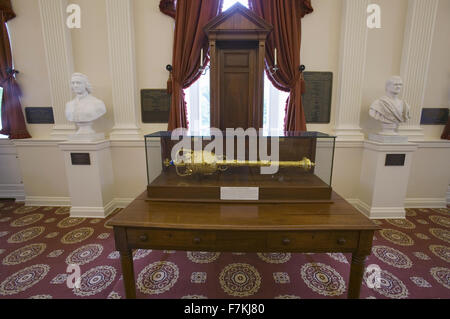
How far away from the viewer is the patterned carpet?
1793 millimetres

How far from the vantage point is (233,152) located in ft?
5.43

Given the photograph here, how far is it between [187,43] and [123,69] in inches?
41.7

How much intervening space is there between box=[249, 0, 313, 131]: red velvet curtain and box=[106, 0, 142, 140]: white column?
6.11ft

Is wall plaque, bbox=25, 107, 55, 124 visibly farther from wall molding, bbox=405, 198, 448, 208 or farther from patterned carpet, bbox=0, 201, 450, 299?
wall molding, bbox=405, 198, 448, 208

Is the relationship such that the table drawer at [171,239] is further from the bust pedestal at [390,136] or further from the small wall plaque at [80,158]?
the bust pedestal at [390,136]

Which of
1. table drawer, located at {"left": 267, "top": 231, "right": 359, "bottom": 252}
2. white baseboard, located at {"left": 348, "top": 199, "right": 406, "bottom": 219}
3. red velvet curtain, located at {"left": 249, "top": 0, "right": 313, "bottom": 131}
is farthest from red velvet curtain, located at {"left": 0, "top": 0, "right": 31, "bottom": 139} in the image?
white baseboard, located at {"left": 348, "top": 199, "right": 406, "bottom": 219}

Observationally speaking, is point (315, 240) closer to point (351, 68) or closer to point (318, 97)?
point (318, 97)

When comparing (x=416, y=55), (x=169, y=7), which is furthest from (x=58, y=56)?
(x=416, y=55)

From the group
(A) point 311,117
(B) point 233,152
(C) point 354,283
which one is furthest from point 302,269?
(A) point 311,117

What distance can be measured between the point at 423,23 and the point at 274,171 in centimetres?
353

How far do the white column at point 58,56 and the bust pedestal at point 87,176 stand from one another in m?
0.71

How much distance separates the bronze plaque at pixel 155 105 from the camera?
3.36 m

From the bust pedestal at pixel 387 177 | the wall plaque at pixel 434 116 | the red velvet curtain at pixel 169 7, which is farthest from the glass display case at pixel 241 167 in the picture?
the wall plaque at pixel 434 116

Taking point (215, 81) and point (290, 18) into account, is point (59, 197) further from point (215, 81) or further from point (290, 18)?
point (290, 18)
